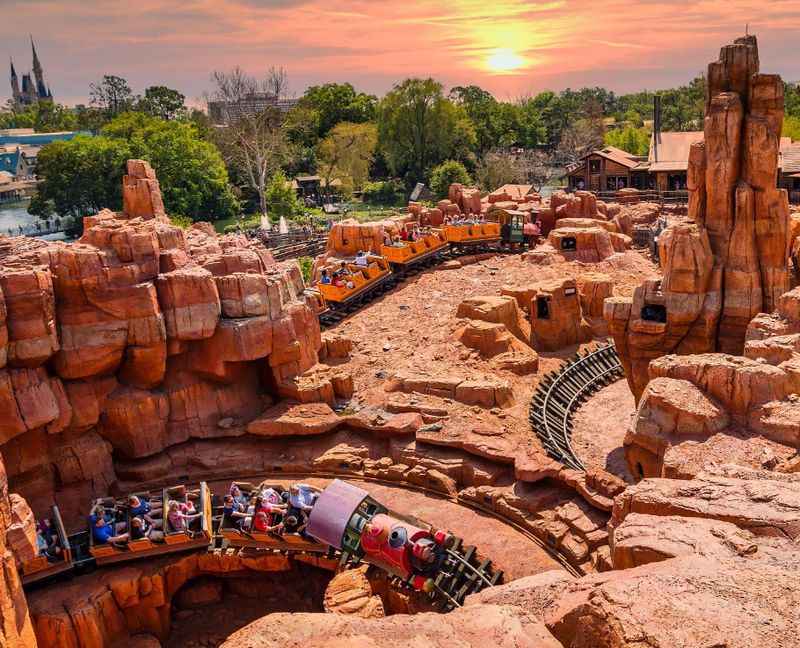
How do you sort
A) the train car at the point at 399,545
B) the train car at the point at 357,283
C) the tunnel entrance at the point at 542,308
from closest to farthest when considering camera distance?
the train car at the point at 399,545 < the tunnel entrance at the point at 542,308 < the train car at the point at 357,283

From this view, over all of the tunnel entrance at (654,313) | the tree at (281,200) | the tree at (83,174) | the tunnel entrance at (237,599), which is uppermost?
the tree at (83,174)

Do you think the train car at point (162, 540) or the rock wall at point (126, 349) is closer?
the train car at point (162, 540)

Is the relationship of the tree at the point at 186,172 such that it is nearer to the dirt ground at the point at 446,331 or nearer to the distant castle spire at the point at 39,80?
the dirt ground at the point at 446,331

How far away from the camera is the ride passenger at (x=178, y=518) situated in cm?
1487

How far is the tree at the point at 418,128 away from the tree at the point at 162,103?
105ft

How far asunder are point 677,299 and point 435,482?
8158 mm


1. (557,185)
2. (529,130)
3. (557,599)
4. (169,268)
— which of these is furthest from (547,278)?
(529,130)

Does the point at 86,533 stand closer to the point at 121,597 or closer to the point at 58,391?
the point at 121,597

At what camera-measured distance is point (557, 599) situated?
7930 mm

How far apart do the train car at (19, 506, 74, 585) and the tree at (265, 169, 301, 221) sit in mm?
39260

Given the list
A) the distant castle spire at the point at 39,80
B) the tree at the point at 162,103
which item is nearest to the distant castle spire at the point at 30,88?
the distant castle spire at the point at 39,80

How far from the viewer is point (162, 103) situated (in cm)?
8438

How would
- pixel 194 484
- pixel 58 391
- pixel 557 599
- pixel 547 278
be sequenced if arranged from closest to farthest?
pixel 557 599, pixel 58 391, pixel 194 484, pixel 547 278

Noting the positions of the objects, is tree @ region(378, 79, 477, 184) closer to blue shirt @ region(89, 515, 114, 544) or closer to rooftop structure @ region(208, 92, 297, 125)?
rooftop structure @ region(208, 92, 297, 125)
